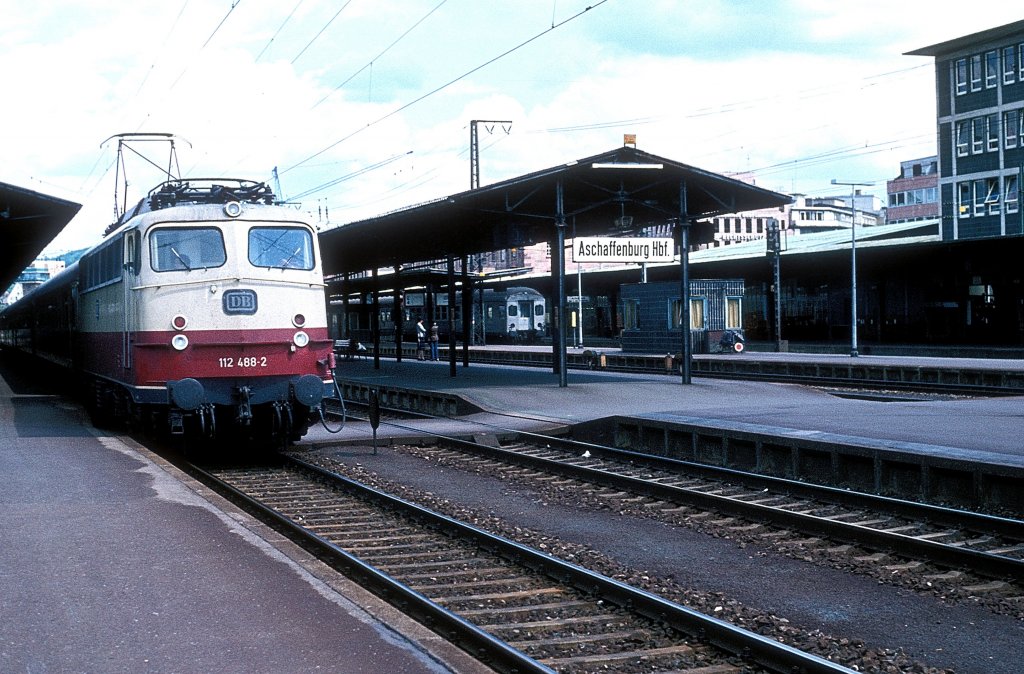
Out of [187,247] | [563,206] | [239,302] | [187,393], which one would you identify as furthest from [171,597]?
[563,206]

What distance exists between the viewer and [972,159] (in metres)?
48.9

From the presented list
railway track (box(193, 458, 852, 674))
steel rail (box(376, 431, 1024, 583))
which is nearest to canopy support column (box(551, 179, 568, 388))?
steel rail (box(376, 431, 1024, 583))

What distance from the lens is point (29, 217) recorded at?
961 inches

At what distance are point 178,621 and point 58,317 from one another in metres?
21.5

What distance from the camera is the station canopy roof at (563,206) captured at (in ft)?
74.3

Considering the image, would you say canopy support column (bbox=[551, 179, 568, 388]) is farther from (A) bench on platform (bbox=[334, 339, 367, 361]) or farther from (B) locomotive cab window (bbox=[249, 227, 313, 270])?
(A) bench on platform (bbox=[334, 339, 367, 361])

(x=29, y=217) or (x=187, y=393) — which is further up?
(x=29, y=217)

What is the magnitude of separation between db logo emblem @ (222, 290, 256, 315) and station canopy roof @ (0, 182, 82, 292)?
9.61 metres

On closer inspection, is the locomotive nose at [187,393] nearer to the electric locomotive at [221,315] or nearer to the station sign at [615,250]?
the electric locomotive at [221,315]

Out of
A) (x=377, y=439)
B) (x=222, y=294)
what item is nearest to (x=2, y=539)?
(x=222, y=294)

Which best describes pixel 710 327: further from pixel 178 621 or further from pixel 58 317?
pixel 178 621

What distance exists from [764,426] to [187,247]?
823 cm

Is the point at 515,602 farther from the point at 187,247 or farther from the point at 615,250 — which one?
the point at 615,250

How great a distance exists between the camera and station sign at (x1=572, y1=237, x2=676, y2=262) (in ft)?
79.3
